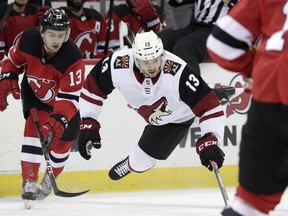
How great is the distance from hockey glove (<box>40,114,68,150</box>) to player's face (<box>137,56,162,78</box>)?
0.71 meters

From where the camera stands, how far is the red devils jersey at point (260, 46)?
2.47m

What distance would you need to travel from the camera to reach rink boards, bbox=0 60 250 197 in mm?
5660

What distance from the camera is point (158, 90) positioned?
4516mm

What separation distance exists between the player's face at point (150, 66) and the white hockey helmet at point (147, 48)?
1.1 inches

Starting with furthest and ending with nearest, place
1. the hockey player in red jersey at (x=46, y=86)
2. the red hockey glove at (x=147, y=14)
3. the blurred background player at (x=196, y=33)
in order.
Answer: the red hockey glove at (x=147, y=14) → the blurred background player at (x=196, y=33) → the hockey player in red jersey at (x=46, y=86)

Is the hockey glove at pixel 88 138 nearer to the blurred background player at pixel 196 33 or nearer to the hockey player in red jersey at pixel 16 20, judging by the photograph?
the blurred background player at pixel 196 33

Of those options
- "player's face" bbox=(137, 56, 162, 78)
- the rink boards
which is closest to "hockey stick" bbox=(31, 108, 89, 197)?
the rink boards

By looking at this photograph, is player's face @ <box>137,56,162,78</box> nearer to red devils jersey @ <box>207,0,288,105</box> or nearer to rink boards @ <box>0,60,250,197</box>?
rink boards @ <box>0,60,250,197</box>

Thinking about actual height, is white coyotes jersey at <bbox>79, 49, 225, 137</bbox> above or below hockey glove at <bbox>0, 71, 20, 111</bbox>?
above

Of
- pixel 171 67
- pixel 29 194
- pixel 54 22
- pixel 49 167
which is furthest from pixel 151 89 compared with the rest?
pixel 29 194

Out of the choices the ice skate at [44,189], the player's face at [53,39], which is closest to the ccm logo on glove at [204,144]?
the player's face at [53,39]

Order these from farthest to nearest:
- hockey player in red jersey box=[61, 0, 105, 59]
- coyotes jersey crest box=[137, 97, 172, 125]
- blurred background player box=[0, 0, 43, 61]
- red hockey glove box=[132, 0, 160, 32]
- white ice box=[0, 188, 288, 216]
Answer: red hockey glove box=[132, 0, 160, 32], hockey player in red jersey box=[61, 0, 105, 59], blurred background player box=[0, 0, 43, 61], white ice box=[0, 188, 288, 216], coyotes jersey crest box=[137, 97, 172, 125]

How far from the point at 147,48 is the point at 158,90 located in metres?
0.30

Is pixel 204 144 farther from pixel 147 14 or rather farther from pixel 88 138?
pixel 147 14
